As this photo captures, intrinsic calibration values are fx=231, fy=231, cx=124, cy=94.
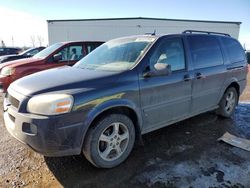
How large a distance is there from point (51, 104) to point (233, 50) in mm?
4210

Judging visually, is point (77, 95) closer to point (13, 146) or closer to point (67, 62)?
point (13, 146)

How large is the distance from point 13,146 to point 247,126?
4485 millimetres

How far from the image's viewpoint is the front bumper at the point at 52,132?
8.19ft

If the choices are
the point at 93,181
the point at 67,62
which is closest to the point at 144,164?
the point at 93,181

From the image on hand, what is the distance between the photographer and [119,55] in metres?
3.67

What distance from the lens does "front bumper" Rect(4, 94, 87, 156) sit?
8.19 ft

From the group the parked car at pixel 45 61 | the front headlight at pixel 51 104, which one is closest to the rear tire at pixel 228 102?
the front headlight at pixel 51 104

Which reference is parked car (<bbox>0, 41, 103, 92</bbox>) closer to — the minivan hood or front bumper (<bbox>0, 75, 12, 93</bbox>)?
front bumper (<bbox>0, 75, 12, 93</bbox>)

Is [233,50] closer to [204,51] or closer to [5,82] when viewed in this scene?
[204,51]

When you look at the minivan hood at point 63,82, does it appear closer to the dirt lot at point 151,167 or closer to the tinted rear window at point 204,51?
the dirt lot at point 151,167

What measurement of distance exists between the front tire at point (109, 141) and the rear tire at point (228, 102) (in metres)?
2.68

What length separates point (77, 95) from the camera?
2.62 meters

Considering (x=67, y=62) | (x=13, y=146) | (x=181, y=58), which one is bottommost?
(x=13, y=146)

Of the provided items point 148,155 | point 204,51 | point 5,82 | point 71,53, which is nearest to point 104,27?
point 71,53
